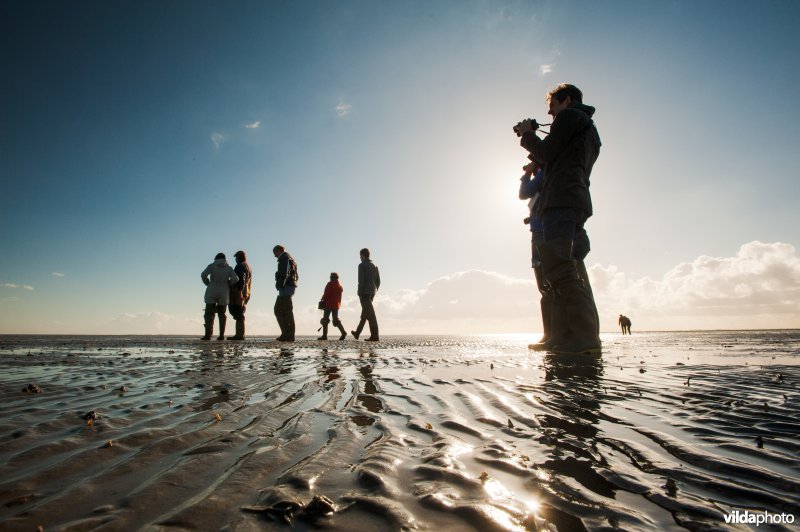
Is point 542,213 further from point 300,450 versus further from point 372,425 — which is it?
point 300,450

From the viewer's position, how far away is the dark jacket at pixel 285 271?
10.6m

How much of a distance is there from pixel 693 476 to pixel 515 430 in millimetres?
614

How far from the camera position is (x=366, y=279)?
430 inches

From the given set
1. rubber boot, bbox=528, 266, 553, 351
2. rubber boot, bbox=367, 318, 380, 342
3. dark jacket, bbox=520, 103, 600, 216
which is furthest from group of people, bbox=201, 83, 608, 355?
rubber boot, bbox=367, 318, 380, 342

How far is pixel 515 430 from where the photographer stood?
5.16 ft

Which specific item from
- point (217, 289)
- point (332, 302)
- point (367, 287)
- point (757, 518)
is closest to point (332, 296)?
point (332, 302)

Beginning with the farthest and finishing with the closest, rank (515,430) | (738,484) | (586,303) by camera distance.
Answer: (586,303)
(515,430)
(738,484)

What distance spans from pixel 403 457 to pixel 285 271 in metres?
9.94

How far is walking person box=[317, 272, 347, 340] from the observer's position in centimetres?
1202

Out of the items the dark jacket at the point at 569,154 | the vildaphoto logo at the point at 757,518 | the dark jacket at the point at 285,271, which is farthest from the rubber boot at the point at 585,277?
the dark jacket at the point at 285,271

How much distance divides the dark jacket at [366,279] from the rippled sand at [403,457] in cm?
833

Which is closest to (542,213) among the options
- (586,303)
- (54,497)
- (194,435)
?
(586,303)

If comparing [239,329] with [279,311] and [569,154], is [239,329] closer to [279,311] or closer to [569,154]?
[279,311]

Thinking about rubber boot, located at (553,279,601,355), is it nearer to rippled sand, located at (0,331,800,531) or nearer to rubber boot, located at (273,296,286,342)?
rippled sand, located at (0,331,800,531)
